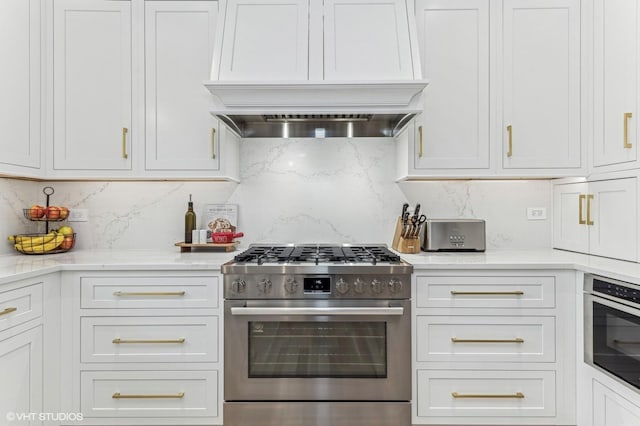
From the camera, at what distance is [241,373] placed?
1958 mm

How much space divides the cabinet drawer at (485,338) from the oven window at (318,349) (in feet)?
0.71

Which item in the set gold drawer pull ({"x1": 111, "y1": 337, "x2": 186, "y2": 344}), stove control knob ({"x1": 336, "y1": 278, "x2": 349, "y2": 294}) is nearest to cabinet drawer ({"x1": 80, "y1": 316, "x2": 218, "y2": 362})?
gold drawer pull ({"x1": 111, "y1": 337, "x2": 186, "y2": 344})

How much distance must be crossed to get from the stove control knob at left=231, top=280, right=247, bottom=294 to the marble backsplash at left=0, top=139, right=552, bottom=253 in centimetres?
75

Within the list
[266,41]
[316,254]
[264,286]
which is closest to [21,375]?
[264,286]

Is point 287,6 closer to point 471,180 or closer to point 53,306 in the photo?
point 471,180

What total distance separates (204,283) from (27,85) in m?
1.40

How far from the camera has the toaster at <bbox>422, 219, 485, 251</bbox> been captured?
2410mm

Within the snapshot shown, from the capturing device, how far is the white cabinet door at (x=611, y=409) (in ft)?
5.33

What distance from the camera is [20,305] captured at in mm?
1727

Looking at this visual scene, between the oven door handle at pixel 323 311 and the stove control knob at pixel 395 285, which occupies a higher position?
the stove control knob at pixel 395 285

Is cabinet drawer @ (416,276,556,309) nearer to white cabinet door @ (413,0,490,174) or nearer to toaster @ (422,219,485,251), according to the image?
toaster @ (422,219,485,251)

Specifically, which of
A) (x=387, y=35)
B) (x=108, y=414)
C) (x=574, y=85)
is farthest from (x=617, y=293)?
(x=108, y=414)

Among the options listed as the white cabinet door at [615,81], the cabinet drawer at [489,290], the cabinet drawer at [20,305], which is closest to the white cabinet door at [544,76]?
the white cabinet door at [615,81]

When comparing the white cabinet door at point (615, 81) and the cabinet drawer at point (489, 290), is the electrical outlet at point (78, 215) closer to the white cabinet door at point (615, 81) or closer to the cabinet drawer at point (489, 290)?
the cabinet drawer at point (489, 290)
